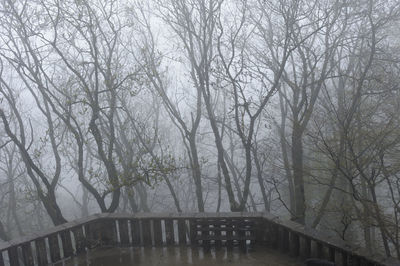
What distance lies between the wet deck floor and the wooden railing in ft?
0.54

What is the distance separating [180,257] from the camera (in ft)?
22.2

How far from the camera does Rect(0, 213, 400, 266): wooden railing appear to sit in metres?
5.98

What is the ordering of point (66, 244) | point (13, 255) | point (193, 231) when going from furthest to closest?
point (193, 231) < point (66, 244) < point (13, 255)

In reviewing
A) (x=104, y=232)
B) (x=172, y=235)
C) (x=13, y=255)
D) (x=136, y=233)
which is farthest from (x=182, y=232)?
(x=13, y=255)

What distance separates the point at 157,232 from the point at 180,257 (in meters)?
0.84

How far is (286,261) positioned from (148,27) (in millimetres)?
10924

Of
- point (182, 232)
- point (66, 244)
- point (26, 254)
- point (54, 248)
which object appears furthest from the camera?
point (182, 232)

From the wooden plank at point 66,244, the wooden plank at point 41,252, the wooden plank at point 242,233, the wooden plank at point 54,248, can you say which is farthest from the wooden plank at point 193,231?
the wooden plank at point 41,252

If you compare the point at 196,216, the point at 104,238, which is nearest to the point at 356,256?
the point at 196,216

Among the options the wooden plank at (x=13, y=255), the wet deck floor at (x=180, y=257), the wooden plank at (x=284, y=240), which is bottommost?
the wet deck floor at (x=180, y=257)

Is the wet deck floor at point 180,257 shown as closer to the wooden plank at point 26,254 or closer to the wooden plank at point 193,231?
the wooden plank at point 193,231

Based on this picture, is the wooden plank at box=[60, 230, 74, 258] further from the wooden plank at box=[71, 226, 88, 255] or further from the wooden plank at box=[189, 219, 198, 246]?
the wooden plank at box=[189, 219, 198, 246]

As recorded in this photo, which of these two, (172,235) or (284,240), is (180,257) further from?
(284,240)

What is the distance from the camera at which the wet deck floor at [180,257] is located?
6356mm
